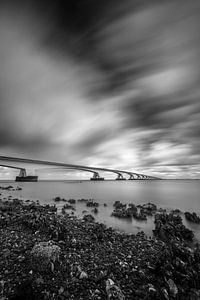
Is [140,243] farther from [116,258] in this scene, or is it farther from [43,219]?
[43,219]

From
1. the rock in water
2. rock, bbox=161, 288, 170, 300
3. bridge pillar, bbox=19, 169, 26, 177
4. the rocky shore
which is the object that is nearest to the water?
the rocky shore

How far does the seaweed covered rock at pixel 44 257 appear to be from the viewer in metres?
3.89

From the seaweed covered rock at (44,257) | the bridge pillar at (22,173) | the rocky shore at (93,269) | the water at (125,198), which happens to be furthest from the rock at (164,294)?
the bridge pillar at (22,173)

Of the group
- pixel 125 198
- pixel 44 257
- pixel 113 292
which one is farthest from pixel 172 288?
pixel 125 198

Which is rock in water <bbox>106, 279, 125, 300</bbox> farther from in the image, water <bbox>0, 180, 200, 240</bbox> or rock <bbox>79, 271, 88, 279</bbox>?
water <bbox>0, 180, 200, 240</bbox>

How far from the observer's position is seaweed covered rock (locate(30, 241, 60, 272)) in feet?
12.8

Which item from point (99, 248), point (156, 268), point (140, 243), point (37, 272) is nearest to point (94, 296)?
point (37, 272)

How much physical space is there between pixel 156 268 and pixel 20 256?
412 centimetres

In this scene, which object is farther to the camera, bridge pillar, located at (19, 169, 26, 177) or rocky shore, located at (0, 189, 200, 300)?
bridge pillar, located at (19, 169, 26, 177)

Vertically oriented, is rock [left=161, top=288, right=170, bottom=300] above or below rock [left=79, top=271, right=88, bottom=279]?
above

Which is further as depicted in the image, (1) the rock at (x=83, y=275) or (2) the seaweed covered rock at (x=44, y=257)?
(2) the seaweed covered rock at (x=44, y=257)

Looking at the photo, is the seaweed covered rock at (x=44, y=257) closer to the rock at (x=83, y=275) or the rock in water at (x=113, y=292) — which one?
the rock at (x=83, y=275)

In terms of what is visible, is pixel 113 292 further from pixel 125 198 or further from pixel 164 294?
pixel 125 198

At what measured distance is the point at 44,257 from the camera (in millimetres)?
4199
